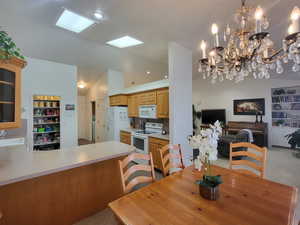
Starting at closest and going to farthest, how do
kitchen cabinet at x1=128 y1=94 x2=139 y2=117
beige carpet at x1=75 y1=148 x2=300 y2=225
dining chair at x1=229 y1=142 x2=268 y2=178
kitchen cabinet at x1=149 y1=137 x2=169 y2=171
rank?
1. dining chair at x1=229 y1=142 x2=268 y2=178
2. beige carpet at x1=75 y1=148 x2=300 y2=225
3. kitchen cabinet at x1=149 y1=137 x2=169 y2=171
4. kitchen cabinet at x1=128 y1=94 x2=139 y2=117

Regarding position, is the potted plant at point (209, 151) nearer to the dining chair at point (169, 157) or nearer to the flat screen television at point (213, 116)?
the dining chair at point (169, 157)

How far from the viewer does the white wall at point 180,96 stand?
3.15 m

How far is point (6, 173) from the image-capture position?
55.6 inches

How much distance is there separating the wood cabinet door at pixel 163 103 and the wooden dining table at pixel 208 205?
7.71ft

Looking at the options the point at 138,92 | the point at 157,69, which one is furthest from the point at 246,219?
the point at 157,69

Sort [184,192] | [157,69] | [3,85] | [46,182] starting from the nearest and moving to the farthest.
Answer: [184,192] → [3,85] → [46,182] → [157,69]

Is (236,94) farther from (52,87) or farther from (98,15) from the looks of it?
(52,87)

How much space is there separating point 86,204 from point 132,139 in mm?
2402

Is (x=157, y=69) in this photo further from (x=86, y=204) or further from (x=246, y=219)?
(x=246, y=219)

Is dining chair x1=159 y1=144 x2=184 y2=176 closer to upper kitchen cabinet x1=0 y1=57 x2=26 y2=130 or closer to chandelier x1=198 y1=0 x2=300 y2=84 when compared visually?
chandelier x1=198 y1=0 x2=300 y2=84


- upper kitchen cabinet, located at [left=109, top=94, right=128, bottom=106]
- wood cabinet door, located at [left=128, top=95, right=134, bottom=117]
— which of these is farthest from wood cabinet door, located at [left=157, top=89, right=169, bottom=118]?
upper kitchen cabinet, located at [left=109, top=94, right=128, bottom=106]

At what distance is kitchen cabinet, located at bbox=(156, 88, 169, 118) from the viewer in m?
3.69

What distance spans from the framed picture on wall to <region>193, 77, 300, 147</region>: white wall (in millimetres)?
129

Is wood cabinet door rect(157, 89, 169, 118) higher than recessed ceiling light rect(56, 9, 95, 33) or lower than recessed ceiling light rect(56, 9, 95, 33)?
lower
